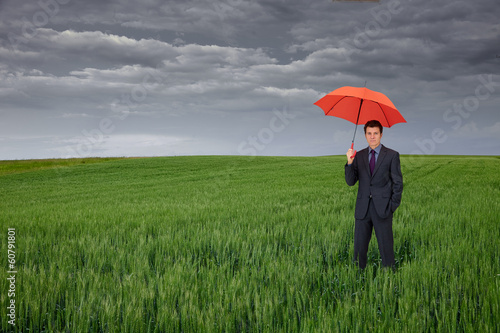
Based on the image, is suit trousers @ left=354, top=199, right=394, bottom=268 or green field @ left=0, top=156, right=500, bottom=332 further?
suit trousers @ left=354, top=199, right=394, bottom=268

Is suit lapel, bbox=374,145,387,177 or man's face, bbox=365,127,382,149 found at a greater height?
man's face, bbox=365,127,382,149

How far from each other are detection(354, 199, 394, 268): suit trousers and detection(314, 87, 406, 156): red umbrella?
1.64 m

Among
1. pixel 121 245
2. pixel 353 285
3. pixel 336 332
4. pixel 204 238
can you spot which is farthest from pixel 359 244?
pixel 121 245

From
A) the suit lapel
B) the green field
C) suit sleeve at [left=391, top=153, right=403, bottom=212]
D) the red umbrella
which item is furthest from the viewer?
the red umbrella

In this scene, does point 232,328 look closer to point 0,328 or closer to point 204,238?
point 0,328

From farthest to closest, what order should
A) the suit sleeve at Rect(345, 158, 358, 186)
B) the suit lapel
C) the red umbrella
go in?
the red umbrella < the suit sleeve at Rect(345, 158, 358, 186) < the suit lapel

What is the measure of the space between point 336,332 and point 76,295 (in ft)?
9.83

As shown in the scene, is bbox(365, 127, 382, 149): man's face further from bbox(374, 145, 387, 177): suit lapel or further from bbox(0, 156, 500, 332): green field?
bbox(0, 156, 500, 332): green field

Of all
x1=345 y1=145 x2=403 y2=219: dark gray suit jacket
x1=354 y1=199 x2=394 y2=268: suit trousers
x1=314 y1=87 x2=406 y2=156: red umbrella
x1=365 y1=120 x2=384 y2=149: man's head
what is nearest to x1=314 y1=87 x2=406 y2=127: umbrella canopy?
x1=314 y1=87 x2=406 y2=156: red umbrella

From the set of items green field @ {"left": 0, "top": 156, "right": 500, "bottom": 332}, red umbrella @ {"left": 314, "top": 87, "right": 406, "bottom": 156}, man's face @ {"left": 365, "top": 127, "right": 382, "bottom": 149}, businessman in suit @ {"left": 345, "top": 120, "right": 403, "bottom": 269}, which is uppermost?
red umbrella @ {"left": 314, "top": 87, "right": 406, "bottom": 156}

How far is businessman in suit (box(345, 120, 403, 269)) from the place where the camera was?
4.52 metres

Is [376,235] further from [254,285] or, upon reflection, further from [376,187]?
[254,285]

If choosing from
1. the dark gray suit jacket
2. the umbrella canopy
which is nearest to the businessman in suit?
the dark gray suit jacket

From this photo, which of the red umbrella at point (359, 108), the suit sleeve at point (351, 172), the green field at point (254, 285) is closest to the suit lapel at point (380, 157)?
the suit sleeve at point (351, 172)
